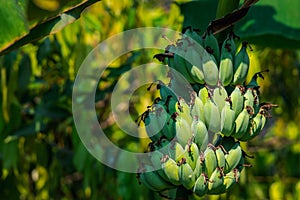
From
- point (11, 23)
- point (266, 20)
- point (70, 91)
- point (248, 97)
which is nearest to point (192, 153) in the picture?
point (248, 97)

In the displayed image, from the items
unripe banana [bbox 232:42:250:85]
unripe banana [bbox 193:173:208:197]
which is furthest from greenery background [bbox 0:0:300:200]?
unripe banana [bbox 193:173:208:197]

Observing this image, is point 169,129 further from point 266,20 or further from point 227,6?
point 266,20

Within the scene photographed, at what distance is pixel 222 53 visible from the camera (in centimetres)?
110

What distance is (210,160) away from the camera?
109cm

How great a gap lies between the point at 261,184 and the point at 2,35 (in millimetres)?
2140

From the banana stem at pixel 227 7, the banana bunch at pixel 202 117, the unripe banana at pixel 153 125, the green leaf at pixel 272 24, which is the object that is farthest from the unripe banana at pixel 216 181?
the green leaf at pixel 272 24

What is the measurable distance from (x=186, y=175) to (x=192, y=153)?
0.11 feet

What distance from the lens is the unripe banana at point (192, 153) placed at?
3.59 ft

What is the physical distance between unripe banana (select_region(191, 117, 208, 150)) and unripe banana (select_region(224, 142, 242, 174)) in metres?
0.04

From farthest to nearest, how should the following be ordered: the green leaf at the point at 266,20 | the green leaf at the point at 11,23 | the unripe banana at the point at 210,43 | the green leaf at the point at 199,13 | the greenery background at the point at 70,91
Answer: the greenery background at the point at 70,91, the green leaf at the point at 266,20, the green leaf at the point at 199,13, the unripe banana at the point at 210,43, the green leaf at the point at 11,23

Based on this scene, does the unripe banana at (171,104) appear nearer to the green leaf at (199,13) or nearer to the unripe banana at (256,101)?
the unripe banana at (256,101)

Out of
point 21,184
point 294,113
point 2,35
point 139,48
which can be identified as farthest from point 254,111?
point 294,113

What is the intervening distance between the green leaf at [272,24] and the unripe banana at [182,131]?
2.49ft

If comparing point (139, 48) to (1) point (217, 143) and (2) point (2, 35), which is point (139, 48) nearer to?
(1) point (217, 143)
